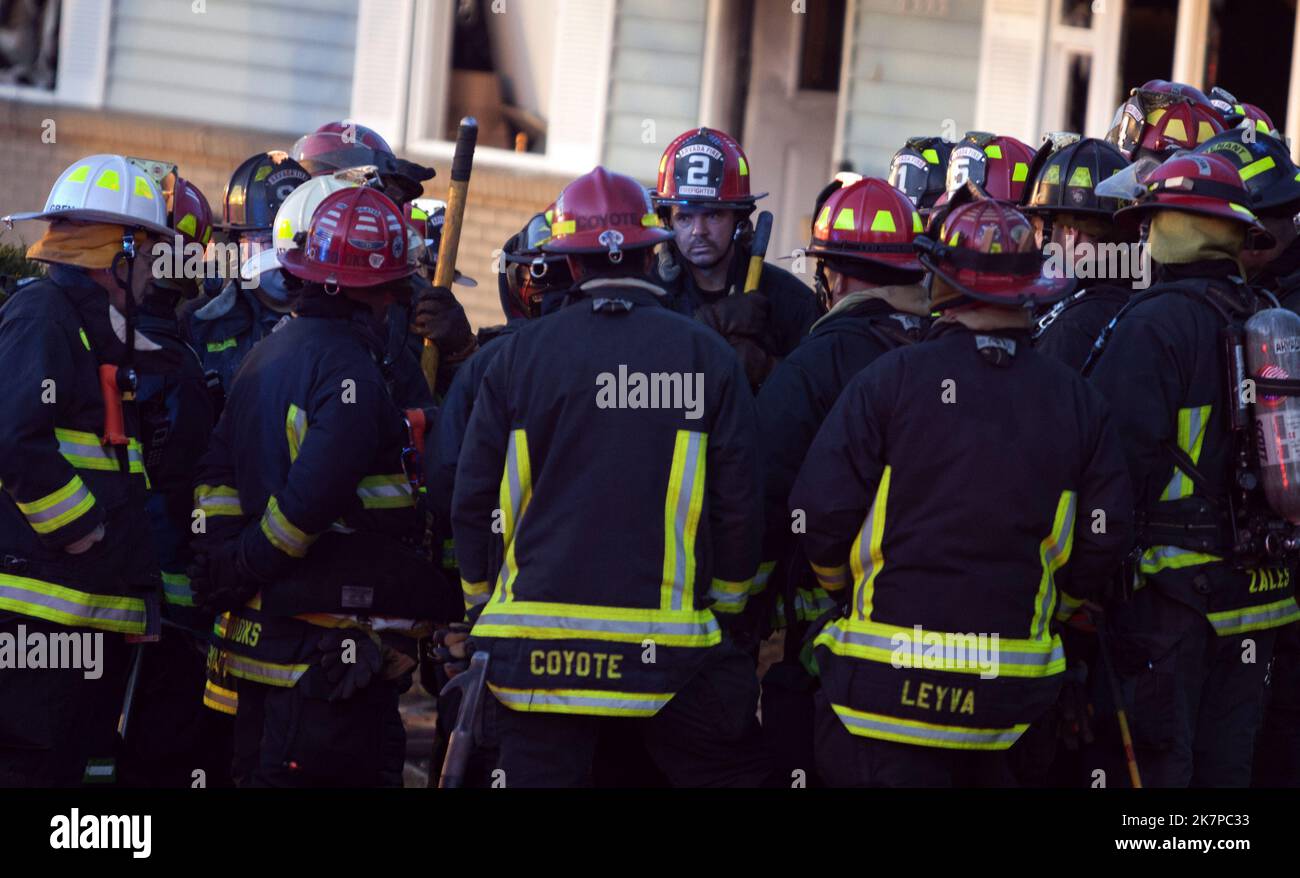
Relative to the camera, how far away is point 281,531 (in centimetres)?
511

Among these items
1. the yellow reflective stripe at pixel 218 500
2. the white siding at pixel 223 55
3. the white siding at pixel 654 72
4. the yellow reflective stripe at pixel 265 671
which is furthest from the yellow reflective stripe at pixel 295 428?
the white siding at pixel 223 55

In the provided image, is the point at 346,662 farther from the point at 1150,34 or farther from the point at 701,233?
the point at 1150,34

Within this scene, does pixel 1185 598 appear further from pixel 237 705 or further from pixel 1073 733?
pixel 237 705

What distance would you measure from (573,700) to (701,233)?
2670mm

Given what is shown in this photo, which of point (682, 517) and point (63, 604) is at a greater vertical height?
point (682, 517)

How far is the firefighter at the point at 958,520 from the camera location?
4.44 metres

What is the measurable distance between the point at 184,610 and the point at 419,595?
0.99 metres

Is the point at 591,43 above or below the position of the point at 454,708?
above

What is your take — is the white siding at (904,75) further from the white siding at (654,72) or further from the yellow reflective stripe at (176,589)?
the yellow reflective stripe at (176,589)

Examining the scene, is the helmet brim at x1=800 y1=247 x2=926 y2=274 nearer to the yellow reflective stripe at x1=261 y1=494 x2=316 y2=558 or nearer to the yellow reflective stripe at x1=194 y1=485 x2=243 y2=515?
the yellow reflective stripe at x1=261 y1=494 x2=316 y2=558

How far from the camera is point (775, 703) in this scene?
525 cm

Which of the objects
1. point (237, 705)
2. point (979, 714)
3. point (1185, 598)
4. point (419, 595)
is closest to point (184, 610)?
point (237, 705)

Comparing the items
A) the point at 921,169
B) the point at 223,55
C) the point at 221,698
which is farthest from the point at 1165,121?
the point at 223,55

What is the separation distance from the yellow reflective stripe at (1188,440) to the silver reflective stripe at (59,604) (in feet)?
10.5
